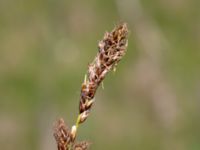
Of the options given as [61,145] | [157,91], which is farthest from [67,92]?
[61,145]

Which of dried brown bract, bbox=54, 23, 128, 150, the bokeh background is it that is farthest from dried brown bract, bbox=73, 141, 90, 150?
the bokeh background

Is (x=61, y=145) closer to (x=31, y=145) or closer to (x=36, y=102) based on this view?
(x=31, y=145)

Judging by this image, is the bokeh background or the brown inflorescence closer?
the brown inflorescence

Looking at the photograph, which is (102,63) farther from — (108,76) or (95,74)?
(108,76)

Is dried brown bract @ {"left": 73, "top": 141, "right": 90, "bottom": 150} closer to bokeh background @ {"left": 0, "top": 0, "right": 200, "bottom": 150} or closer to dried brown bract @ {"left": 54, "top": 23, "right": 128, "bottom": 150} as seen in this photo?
dried brown bract @ {"left": 54, "top": 23, "right": 128, "bottom": 150}

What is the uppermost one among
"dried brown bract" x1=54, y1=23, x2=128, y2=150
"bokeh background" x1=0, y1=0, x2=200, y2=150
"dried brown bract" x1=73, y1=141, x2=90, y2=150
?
"bokeh background" x1=0, y1=0, x2=200, y2=150

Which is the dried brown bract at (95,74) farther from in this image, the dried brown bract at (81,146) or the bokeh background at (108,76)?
the bokeh background at (108,76)

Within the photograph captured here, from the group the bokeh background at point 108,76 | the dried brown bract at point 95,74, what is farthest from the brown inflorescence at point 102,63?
the bokeh background at point 108,76

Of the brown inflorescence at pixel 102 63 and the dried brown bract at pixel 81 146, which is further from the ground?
the brown inflorescence at pixel 102 63

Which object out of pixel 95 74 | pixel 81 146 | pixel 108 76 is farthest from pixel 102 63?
pixel 108 76
